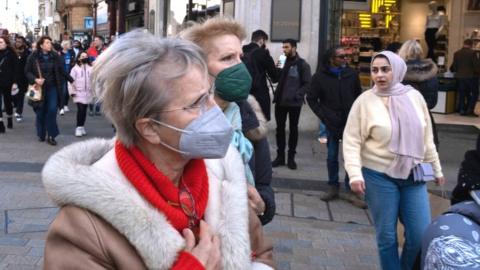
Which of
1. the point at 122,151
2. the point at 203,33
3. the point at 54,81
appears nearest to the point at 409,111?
the point at 203,33

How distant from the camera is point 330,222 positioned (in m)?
6.82

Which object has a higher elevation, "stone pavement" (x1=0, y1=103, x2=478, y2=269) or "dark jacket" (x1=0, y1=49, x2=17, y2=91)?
"dark jacket" (x1=0, y1=49, x2=17, y2=91)

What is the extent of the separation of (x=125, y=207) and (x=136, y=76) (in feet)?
1.27

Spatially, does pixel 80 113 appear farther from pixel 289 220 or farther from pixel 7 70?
pixel 289 220

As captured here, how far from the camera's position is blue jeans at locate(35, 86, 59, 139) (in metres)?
10.9

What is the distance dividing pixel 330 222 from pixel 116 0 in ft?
81.1

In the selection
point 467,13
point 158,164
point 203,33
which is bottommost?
point 158,164

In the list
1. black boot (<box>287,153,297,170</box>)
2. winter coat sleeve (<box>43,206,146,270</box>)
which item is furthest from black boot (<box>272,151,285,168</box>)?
winter coat sleeve (<box>43,206,146,270</box>)

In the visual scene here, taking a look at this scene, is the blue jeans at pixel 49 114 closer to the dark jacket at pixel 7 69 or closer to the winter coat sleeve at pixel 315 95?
the dark jacket at pixel 7 69

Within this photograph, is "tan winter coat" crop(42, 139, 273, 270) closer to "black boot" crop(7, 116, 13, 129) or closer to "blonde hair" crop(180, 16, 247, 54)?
"blonde hair" crop(180, 16, 247, 54)

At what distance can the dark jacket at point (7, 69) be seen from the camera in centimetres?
1248

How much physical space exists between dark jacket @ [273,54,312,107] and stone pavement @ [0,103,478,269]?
102cm

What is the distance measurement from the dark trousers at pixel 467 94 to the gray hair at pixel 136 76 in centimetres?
1390

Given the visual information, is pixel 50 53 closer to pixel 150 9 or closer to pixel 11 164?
pixel 11 164
